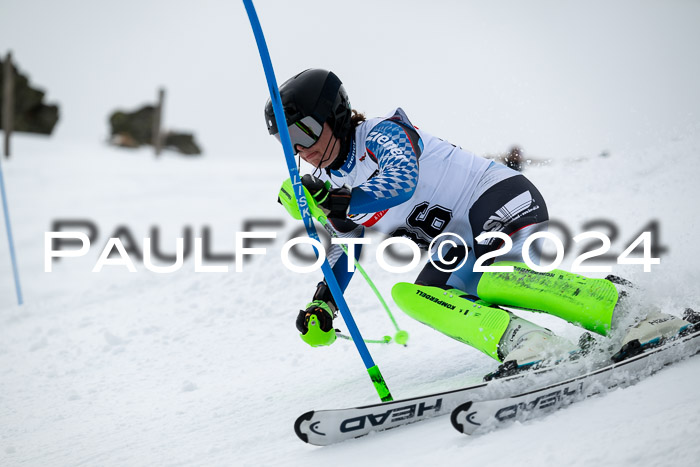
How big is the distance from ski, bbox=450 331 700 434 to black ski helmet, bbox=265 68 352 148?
1.41 metres

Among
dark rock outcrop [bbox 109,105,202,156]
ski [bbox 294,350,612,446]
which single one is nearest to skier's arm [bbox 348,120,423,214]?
ski [bbox 294,350,612,446]

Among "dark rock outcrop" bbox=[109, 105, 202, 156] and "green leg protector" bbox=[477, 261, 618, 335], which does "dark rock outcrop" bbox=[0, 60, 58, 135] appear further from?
"green leg protector" bbox=[477, 261, 618, 335]

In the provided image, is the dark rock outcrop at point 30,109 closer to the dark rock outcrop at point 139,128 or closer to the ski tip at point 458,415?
the dark rock outcrop at point 139,128

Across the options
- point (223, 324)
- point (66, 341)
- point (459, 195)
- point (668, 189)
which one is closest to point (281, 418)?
point (459, 195)

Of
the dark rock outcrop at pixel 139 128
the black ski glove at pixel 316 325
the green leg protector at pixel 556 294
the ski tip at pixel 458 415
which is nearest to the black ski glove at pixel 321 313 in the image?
the black ski glove at pixel 316 325

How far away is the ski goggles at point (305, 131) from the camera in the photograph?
2613 mm

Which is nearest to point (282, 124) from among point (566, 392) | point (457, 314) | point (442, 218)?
point (442, 218)

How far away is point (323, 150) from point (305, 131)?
14 centimetres

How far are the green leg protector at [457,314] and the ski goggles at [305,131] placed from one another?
81cm

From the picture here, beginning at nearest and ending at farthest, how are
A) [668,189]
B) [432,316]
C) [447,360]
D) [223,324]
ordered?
[432,316], [447,360], [223,324], [668,189]

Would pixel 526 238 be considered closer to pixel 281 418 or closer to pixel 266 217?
pixel 281 418

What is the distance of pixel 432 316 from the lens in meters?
2.49

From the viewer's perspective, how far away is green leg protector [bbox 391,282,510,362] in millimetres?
2291

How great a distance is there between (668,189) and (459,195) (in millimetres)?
4295
